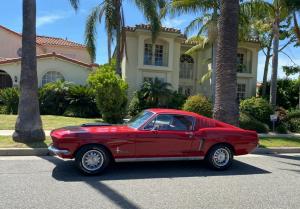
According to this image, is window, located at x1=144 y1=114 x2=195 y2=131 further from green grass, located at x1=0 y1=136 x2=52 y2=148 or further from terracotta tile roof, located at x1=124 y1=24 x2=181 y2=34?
terracotta tile roof, located at x1=124 y1=24 x2=181 y2=34

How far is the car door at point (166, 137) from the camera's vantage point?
812cm

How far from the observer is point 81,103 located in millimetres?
21125

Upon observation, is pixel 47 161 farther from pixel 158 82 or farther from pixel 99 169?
pixel 158 82

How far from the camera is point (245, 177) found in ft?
26.8

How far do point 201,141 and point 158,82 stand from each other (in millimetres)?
14072

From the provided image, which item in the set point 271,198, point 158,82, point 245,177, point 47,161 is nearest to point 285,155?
point 245,177

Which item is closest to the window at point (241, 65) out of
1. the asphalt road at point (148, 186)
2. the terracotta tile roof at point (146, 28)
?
the terracotta tile roof at point (146, 28)

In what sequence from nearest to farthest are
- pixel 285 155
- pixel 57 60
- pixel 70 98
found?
1. pixel 285 155
2. pixel 70 98
3. pixel 57 60

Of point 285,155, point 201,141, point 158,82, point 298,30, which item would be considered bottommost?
point 285,155

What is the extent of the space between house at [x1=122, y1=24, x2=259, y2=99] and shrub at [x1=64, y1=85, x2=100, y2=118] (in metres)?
3.98

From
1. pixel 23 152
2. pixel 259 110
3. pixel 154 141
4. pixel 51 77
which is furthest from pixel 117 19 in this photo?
pixel 154 141

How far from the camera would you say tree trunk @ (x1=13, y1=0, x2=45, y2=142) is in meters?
10.9

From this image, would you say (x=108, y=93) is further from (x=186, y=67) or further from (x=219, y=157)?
(x=186, y=67)

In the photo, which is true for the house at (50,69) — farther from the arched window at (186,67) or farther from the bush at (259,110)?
the bush at (259,110)
